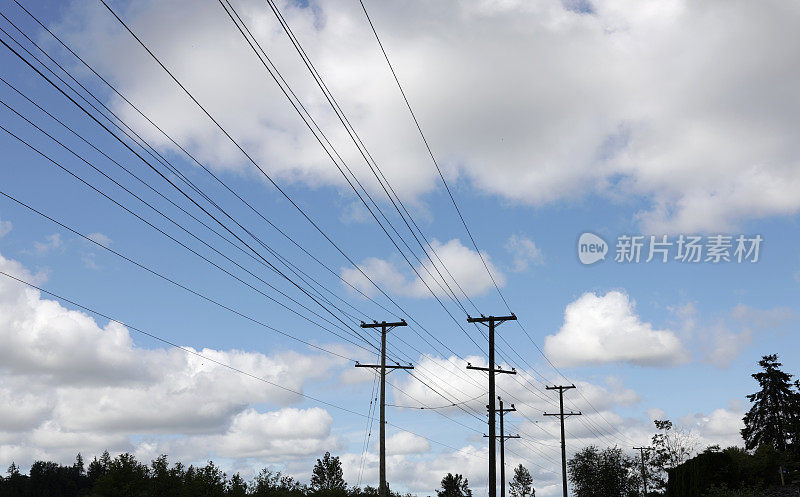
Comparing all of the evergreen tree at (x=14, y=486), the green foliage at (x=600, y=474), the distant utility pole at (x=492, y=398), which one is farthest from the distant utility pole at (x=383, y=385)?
the evergreen tree at (x=14, y=486)

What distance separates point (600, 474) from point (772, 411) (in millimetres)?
23322

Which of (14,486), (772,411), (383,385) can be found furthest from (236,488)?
(14,486)

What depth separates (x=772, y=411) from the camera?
8831 centimetres

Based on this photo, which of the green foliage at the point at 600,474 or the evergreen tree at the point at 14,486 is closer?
the green foliage at the point at 600,474

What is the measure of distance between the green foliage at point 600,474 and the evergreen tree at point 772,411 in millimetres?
A: 15184

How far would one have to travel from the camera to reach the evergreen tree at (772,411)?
8606 centimetres

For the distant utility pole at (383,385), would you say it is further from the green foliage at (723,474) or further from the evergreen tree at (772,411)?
the evergreen tree at (772,411)

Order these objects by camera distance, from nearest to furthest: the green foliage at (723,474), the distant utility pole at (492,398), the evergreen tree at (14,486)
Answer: the distant utility pole at (492,398) → the green foliage at (723,474) → the evergreen tree at (14,486)

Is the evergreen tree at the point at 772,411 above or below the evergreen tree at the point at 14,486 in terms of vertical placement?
above

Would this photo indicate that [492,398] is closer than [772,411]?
Yes

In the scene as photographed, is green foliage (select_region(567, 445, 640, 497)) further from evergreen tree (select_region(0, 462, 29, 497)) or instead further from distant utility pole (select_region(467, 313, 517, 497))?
evergreen tree (select_region(0, 462, 29, 497))

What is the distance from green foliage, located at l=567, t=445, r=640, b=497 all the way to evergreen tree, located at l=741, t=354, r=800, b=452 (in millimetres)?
15184

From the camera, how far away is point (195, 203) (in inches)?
784

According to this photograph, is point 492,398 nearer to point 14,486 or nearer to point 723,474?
point 723,474
